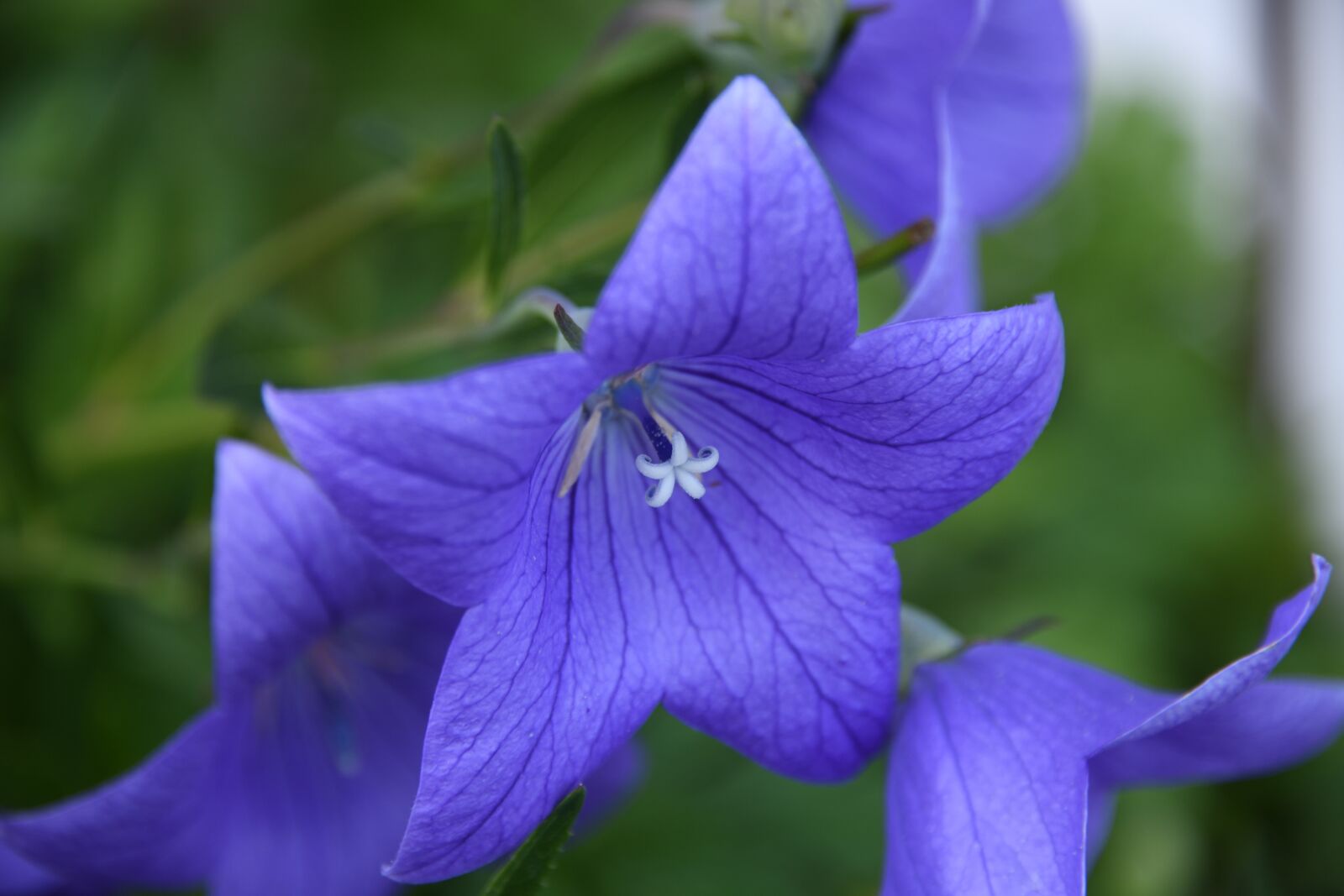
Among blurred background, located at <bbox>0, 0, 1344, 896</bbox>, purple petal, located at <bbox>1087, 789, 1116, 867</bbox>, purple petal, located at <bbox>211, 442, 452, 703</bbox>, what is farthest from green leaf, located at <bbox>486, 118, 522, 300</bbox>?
purple petal, located at <bbox>1087, 789, 1116, 867</bbox>

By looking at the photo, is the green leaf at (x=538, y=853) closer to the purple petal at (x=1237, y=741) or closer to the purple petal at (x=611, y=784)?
the purple petal at (x=611, y=784)

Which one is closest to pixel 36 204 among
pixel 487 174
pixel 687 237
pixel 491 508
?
pixel 487 174

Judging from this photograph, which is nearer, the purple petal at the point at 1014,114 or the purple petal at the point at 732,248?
the purple petal at the point at 732,248

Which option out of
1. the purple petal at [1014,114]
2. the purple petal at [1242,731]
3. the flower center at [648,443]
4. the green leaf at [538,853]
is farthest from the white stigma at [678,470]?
the purple petal at [1014,114]

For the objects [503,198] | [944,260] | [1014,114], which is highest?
[1014,114]

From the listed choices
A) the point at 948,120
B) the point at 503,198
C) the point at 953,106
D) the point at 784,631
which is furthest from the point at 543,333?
the point at 953,106

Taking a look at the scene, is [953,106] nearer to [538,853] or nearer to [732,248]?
[732,248]

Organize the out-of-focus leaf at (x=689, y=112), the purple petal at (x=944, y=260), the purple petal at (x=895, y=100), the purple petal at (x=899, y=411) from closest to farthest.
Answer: the purple petal at (x=899, y=411)
the purple petal at (x=944, y=260)
the out-of-focus leaf at (x=689, y=112)
the purple petal at (x=895, y=100)
